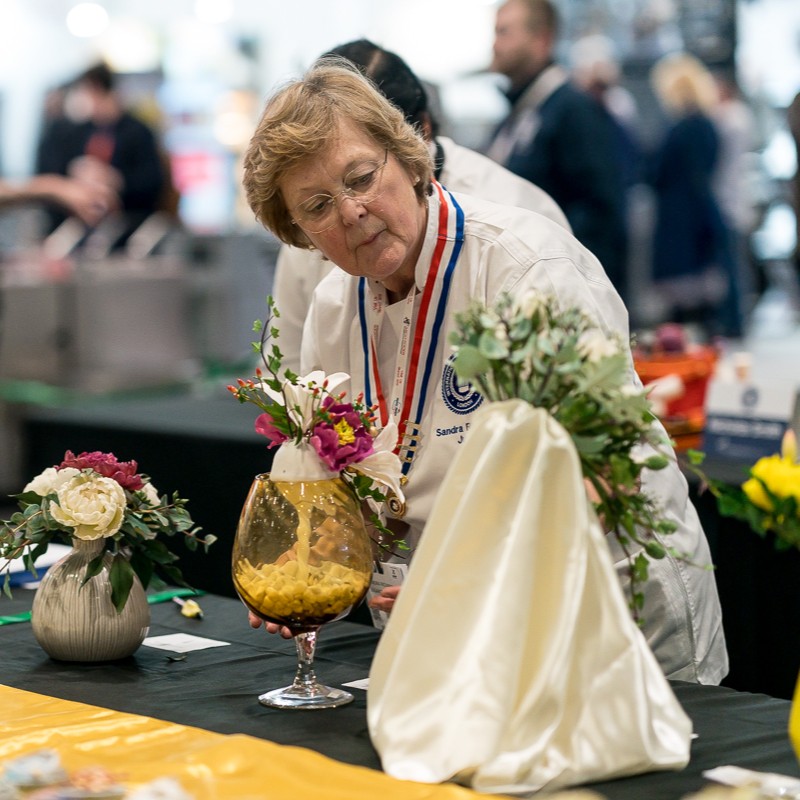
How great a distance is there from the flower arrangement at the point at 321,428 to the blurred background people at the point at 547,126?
9.02 feet

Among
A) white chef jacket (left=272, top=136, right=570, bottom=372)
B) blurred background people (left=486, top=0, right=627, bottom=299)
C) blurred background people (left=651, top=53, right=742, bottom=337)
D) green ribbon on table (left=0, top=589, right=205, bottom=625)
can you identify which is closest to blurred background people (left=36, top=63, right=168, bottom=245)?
blurred background people (left=651, top=53, right=742, bottom=337)

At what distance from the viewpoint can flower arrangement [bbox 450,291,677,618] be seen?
1227mm

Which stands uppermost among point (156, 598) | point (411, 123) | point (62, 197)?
point (411, 123)

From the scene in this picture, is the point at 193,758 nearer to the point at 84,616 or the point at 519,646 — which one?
the point at 519,646

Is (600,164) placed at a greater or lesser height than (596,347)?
greater

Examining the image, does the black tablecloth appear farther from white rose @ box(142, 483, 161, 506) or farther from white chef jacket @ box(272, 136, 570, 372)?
white chef jacket @ box(272, 136, 570, 372)

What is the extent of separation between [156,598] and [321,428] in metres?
0.66

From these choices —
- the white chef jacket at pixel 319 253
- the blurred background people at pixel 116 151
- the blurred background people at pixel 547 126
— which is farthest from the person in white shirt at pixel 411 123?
the blurred background people at pixel 116 151

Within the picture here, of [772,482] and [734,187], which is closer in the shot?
[772,482]

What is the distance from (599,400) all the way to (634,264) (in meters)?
9.27

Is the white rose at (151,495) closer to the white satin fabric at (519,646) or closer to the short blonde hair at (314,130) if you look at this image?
the short blonde hair at (314,130)

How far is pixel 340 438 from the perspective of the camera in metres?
1.46

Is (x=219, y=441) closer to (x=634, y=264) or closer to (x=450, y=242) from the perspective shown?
(x=450, y=242)

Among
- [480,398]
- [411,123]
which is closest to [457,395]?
[480,398]
